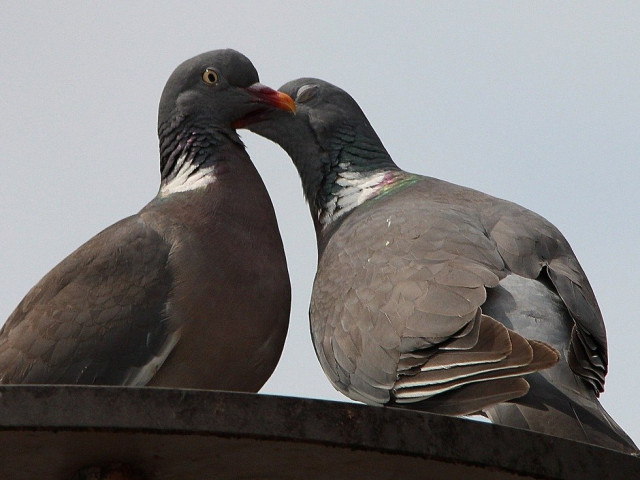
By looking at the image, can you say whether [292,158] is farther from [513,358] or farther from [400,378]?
[513,358]

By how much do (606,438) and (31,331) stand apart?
8.03 ft

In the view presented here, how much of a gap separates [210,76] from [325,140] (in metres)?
0.83

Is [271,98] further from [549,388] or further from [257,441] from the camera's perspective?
[257,441]

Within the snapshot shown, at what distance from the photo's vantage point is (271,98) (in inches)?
231

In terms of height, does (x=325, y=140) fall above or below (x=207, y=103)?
below

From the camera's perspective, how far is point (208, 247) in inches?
199

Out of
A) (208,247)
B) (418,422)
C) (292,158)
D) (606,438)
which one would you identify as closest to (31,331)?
(208,247)

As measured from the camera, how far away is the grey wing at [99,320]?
189 inches

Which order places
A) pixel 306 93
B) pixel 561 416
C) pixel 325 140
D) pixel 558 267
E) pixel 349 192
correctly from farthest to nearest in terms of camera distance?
pixel 306 93 < pixel 325 140 < pixel 349 192 < pixel 558 267 < pixel 561 416

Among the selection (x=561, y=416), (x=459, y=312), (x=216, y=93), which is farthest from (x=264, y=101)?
(x=561, y=416)

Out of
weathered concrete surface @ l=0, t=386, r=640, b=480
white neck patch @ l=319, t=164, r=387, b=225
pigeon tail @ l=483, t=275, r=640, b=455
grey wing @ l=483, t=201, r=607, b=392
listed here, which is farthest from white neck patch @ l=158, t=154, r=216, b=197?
weathered concrete surface @ l=0, t=386, r=640, b=480

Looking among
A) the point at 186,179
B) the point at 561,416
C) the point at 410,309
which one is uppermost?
the point at 186,179

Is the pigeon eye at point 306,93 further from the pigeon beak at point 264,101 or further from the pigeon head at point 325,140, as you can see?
the pigeon beak at point 264,101

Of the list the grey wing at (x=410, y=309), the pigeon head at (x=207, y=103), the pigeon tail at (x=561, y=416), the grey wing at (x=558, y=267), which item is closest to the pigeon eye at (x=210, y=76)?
the pigeon head at (x=207, y=103)
